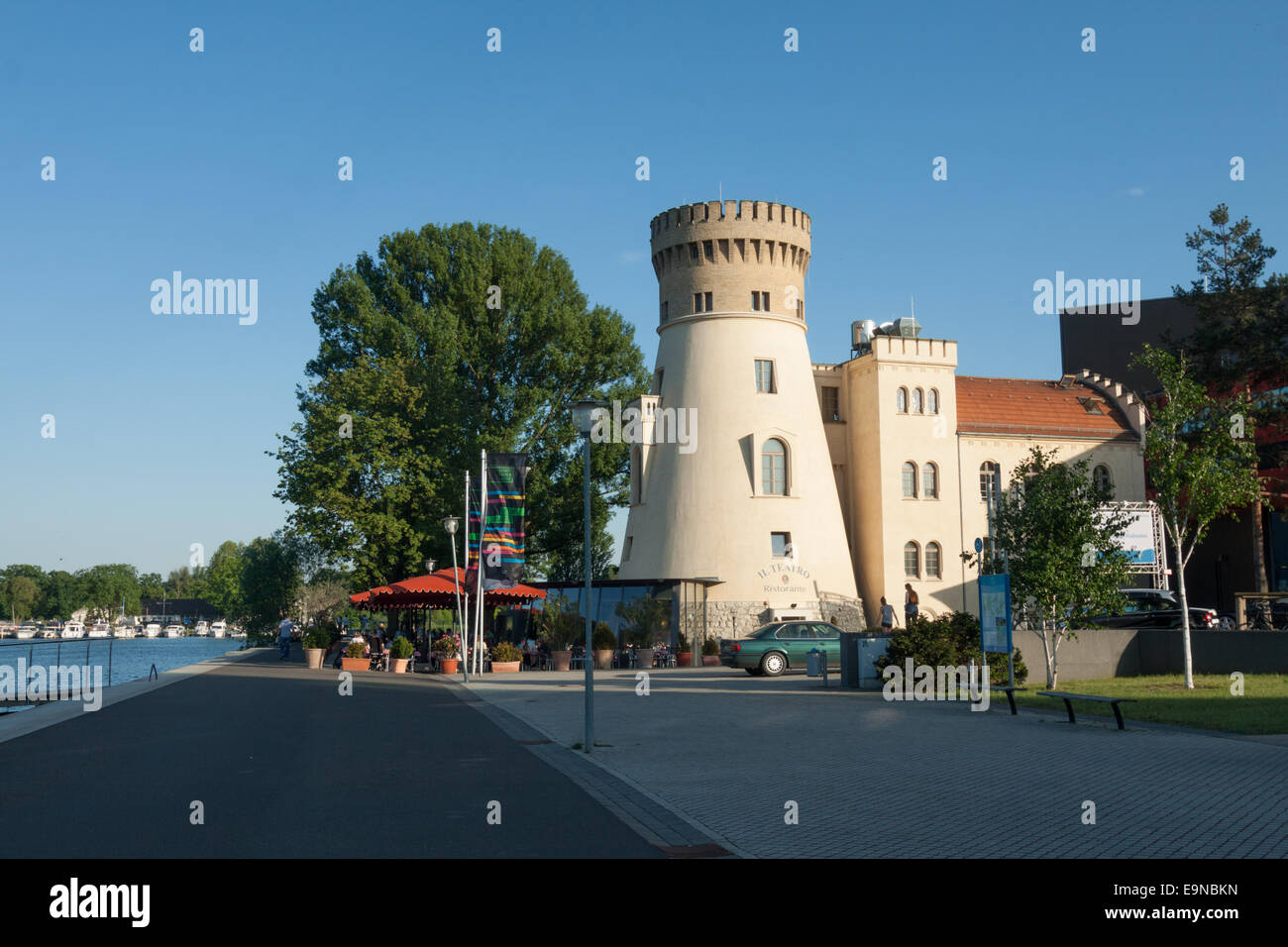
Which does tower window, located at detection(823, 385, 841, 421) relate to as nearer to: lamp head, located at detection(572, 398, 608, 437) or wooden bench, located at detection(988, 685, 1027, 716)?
wooden bench, located at detection(988, 685, 1027, 716)

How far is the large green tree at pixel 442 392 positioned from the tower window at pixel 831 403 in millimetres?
9779

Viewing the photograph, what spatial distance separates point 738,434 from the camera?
49188 millimetres

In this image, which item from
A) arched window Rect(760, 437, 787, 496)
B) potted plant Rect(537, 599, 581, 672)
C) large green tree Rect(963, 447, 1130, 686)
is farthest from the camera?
arched window Rect(760, 437, 787, 496)

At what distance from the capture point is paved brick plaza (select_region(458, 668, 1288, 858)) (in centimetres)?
835

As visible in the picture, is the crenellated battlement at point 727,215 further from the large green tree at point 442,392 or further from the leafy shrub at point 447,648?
the leafy shrub at point 447,648

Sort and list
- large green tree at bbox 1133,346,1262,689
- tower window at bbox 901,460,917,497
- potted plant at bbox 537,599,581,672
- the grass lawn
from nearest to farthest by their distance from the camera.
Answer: the grass lawn → large green tree at bbox 1133,346,1262,689 → potted plant at bbox 537,599,581,672 → tower window at bbox 901,460,917,497

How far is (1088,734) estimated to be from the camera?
A: 15508mm

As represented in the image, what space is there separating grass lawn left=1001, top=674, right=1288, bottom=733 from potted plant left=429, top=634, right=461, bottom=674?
18.5 meters

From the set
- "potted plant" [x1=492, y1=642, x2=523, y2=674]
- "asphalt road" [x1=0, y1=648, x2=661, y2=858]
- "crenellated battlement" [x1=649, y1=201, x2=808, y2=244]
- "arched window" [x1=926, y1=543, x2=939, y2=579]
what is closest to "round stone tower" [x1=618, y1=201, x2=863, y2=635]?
"crenellated battlement" [x1=649, y1=201, x2=808, y2=244]

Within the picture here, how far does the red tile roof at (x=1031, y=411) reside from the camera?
178ft

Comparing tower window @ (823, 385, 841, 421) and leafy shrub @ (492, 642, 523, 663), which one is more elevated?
tower window @ (823, 385, 841, 421)
